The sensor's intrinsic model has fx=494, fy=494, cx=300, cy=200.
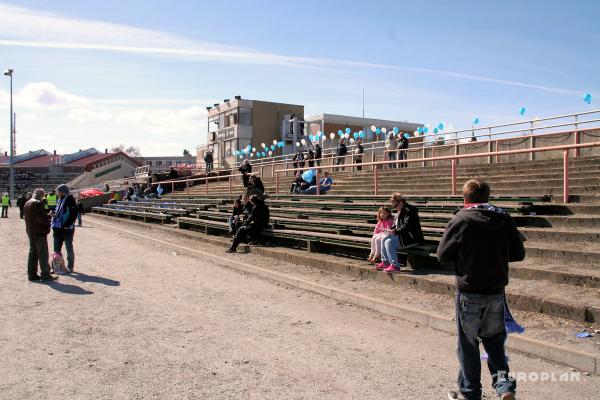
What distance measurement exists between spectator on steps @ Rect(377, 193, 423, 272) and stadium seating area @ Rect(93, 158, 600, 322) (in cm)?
17

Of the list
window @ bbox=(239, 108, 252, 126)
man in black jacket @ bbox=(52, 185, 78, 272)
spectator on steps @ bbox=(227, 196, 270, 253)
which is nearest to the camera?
man in black jacket @ bbox=(52, 185, 78, 272)

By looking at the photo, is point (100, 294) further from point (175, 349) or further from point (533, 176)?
point (533, 176)

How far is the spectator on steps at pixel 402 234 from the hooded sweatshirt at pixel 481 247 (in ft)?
15.1

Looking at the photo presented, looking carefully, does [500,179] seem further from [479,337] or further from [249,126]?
[249,126]

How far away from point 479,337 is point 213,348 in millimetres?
2814

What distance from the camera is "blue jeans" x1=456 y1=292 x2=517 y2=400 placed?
3582 mm

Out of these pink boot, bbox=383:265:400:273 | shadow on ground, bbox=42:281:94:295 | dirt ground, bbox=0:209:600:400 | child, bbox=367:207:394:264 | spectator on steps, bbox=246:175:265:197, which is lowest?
dirt ground, bbox=0:209:600:400

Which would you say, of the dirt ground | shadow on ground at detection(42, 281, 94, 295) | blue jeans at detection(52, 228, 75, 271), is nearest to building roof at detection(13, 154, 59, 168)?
blue jeans at detection(52, 228, 75, 271)

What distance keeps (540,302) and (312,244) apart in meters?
5.99

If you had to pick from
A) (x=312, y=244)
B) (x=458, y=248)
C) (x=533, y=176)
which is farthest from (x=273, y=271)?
(x=533, y=176)

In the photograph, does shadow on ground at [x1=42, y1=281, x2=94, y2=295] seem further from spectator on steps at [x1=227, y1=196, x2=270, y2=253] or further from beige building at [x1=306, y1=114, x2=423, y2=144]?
beige building at [x1=306, y1=114, x2=423, y2=144]

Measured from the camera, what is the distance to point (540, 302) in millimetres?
5918

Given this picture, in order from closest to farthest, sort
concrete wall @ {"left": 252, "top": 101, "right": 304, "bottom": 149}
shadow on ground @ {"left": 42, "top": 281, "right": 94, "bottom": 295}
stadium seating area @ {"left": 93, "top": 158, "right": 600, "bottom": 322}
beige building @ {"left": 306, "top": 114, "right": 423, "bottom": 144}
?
1. stadium seating area @ {"left": 93, "top": 158, "right": 600, "bottom": 322}
2. shadow on ground @ {"left": 42, "top": 281, "right": 94, "bottom": 295}
3. beige building @ {"left": 306, "top": 114, "right": 423, "bottom": 144}
4. concrete wall @ {"left": 252, "top": 101, "right": 304, "bottom": 149}

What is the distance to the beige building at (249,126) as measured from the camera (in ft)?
156
